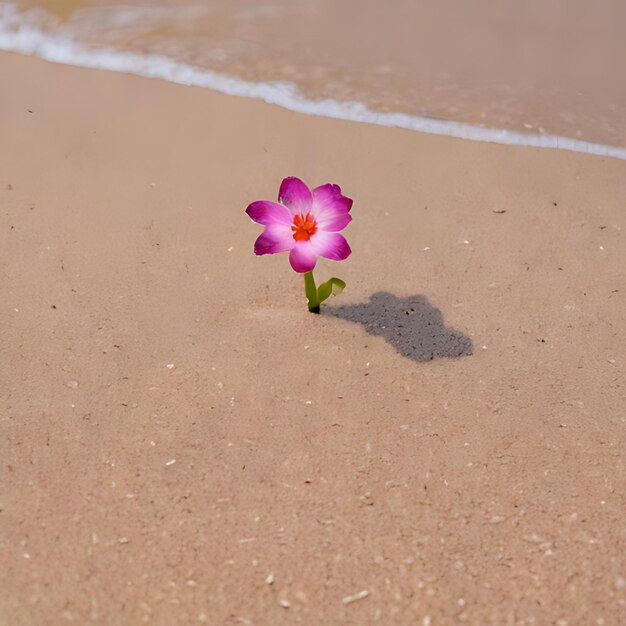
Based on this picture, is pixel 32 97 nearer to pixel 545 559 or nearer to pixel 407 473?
pixel 407 473

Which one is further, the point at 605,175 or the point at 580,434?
the point at 605,175

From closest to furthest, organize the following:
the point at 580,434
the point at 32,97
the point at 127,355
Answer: the point at 580,434
the point at 127,355
the point at 32,97

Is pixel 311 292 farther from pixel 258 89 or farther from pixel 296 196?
pixel 258 89

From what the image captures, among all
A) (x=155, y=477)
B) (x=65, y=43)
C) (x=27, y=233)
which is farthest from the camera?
(x=65, y=43)

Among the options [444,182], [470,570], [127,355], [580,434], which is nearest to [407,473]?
[470,570]

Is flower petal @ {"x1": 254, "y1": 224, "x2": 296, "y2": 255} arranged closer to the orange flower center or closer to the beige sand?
the orange flower center

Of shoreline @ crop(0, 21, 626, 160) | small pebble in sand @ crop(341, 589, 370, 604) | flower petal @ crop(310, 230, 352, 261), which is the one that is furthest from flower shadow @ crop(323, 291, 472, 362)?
shoreline @ crop(0, 21, 626, 160)

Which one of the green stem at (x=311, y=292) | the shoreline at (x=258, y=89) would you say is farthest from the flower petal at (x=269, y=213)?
the shoreline at (x=258, y=89)

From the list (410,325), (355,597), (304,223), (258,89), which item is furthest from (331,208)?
(258,89)
